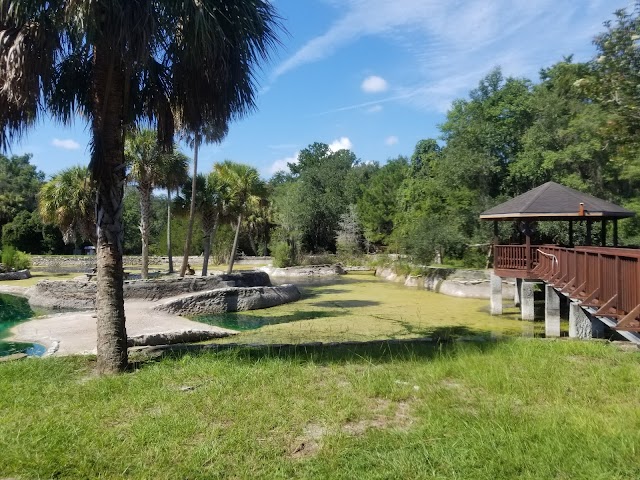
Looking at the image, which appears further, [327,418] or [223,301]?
[223,301]

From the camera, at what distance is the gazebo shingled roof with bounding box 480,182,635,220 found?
1509 cm

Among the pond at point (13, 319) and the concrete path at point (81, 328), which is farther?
the concrete path at point (81, 328)

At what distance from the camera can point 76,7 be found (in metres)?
5.05

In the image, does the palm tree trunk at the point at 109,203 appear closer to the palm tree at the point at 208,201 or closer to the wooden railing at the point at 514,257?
the wooden railing at the point at 514,257

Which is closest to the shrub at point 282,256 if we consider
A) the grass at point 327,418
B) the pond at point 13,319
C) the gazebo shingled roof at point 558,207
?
the pond at point 13,319

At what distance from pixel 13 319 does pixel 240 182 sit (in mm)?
11407

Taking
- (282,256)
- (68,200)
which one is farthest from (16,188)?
(68,200)

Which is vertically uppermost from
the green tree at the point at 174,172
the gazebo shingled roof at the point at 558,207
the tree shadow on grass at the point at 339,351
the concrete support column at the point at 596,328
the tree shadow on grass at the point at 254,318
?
the green tree at the point at 174,172

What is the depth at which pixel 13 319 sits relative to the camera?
49.5ft

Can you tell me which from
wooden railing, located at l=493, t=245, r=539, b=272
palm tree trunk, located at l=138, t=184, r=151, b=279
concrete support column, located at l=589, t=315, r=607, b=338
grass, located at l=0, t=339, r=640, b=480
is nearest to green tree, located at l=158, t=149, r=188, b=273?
palm tree trunk, located at l=138, t=184, r=151, b=279

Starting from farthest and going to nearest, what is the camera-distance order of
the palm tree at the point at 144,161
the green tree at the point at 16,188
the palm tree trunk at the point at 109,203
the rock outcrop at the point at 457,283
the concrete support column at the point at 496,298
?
the green tree at the point at 16,188 → the rock outcrop at the point at 457,283 → the palm tree at the point at 144,161 → the concrete support column at the point at 496,298 → the palm tree trunk at the point at 109,203

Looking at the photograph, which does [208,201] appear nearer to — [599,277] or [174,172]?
[174,172]

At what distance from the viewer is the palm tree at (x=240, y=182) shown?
76.6ft

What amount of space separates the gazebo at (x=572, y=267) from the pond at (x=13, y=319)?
1033 cm
